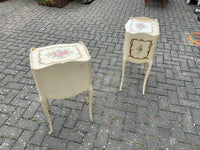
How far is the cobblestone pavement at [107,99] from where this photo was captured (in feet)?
7.97

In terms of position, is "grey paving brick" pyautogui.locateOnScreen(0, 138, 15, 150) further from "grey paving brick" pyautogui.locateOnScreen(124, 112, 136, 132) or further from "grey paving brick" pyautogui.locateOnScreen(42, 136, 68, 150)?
"grey paving brick" pyautogui.locateOnScreen(124, 112, 136, 132)

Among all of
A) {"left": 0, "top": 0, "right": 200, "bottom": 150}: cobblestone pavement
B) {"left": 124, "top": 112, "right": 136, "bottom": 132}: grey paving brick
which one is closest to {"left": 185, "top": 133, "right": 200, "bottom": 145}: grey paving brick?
{"left": 0, "top": 0, "right": 200, "bottom": 150}: cobblestone pavement

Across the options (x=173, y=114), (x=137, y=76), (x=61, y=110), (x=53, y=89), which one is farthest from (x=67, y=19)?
(x=173, y=114)

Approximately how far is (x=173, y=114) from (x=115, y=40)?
120 inches

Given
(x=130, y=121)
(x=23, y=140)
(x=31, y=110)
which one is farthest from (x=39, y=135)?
(x=130, y=121)

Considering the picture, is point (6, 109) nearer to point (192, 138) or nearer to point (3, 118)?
point (3, 118)

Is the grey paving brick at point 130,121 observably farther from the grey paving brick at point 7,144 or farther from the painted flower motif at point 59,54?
the grey paving brick at point 7,144

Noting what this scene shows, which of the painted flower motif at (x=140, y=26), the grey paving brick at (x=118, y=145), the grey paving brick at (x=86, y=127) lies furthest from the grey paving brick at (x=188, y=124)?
the painted flower motif at (x=140, y=26)

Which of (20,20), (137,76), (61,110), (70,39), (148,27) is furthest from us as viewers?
(20,20)

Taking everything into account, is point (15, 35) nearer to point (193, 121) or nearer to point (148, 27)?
point (148, 27)

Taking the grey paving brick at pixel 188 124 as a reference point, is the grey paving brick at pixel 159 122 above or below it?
above

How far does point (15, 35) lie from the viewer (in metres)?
5.13

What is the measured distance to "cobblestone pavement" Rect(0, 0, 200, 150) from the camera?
2430mm

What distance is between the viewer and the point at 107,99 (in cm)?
309
